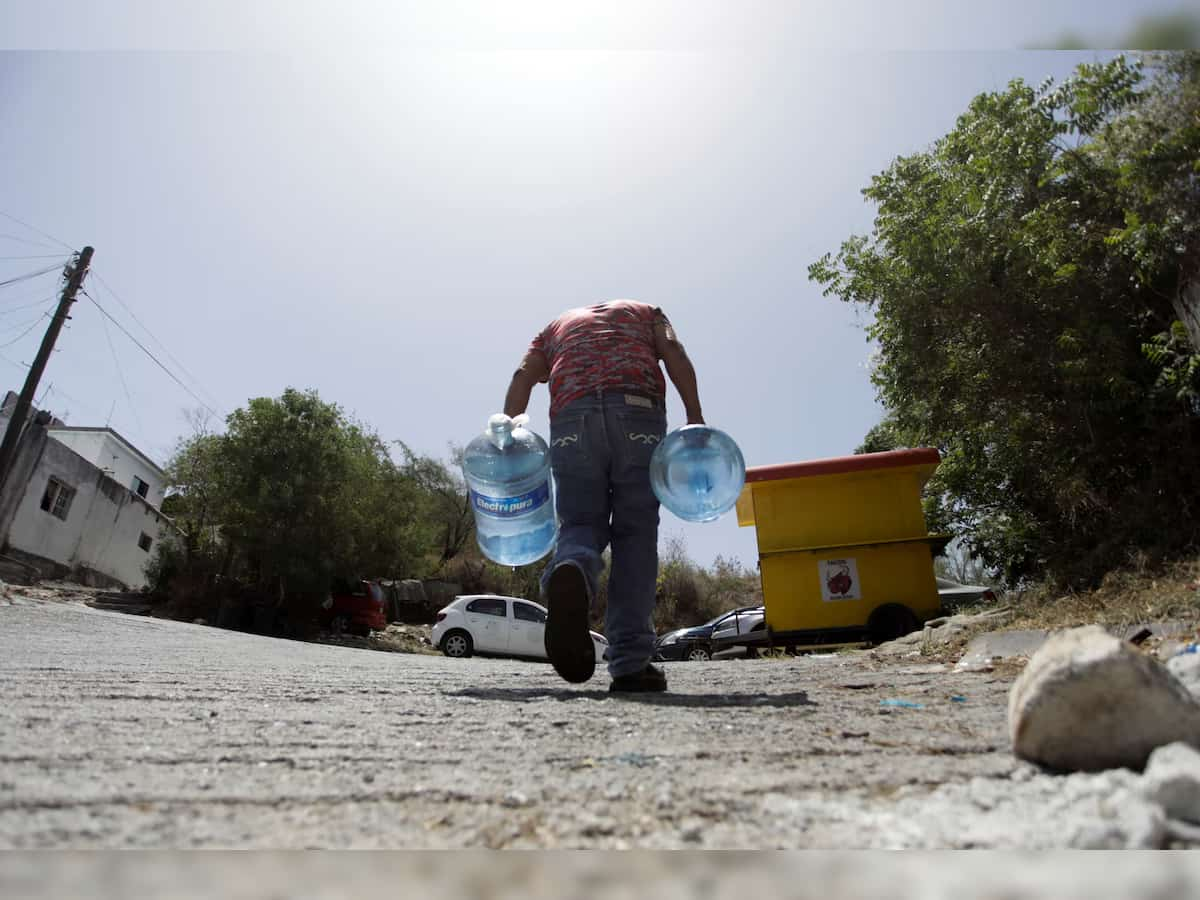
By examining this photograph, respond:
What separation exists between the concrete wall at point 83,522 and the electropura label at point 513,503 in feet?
73.7

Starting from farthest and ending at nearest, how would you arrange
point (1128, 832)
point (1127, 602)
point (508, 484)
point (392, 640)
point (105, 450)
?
point (105, 450) < point (392, 640) < point (1127, 602) < point (508, 484) < point (1128, 832)

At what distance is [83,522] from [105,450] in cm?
852

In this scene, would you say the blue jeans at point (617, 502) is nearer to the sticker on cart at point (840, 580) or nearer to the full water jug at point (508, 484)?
the full water jug at point (508, 484)

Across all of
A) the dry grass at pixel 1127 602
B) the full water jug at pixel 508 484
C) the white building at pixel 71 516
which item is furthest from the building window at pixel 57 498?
the dry grass at pixel 1127 602

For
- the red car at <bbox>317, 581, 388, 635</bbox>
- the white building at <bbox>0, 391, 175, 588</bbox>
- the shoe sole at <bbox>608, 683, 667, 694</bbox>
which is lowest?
the shoe sole at <bbox>608, 683, 667, 694</bbox>

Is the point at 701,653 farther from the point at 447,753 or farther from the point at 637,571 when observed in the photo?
the point at 447,753

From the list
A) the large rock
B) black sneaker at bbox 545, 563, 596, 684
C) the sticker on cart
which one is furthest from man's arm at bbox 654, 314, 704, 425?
the sticker on cart

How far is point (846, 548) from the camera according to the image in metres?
7.84

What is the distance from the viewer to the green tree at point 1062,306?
5.26 m

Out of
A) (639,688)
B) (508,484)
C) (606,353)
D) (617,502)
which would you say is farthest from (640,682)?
(606,353)

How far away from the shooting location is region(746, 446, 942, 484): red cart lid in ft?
25.5

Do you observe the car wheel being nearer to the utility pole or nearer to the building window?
the utility pole

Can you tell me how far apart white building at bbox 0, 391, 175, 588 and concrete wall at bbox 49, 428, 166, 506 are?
0.27 feet

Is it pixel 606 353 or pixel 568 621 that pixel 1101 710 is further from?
pixel 606 353
